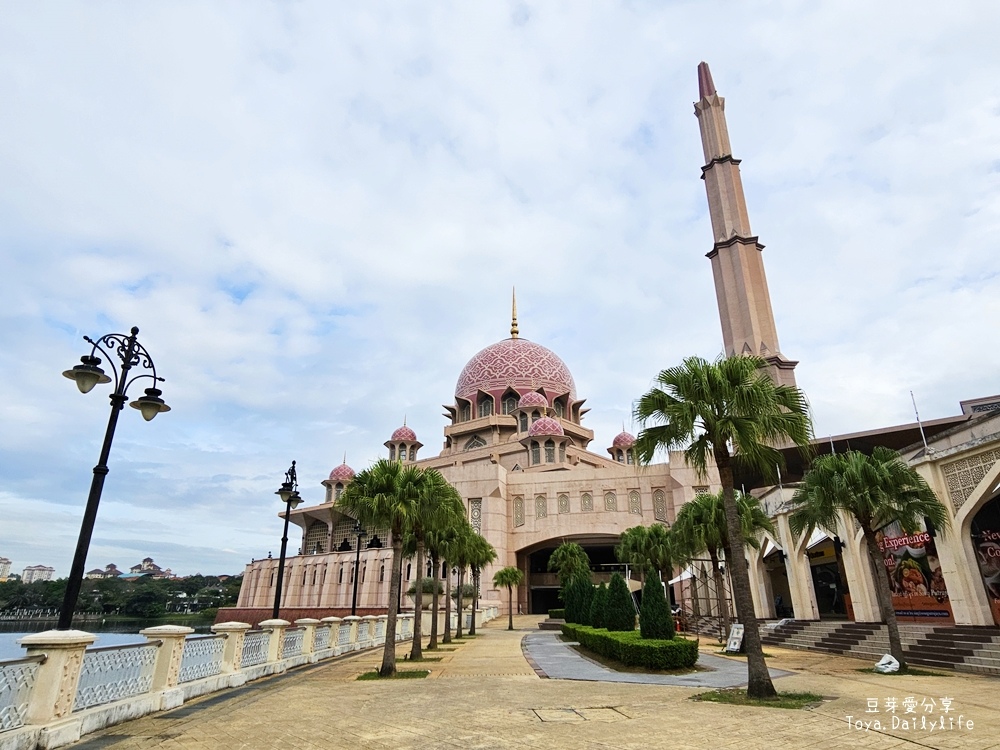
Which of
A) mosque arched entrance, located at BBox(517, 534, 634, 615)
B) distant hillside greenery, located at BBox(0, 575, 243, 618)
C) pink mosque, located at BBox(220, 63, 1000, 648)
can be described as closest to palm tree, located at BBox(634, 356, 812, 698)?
pink mosque, located at BBox(220, 63, 1000, 648)

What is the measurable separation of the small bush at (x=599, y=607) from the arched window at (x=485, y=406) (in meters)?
47.2

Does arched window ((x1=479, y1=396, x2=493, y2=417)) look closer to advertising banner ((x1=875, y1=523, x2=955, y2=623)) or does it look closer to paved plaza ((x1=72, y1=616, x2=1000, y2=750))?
advertising banner ((x1=875, y1=523, x2=955, y2=623))

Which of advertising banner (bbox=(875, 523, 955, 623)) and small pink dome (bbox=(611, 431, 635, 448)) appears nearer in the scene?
advertising banner (bbox=(875, 523, 955, 623))

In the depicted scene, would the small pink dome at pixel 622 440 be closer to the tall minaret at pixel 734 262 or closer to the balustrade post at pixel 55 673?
the tall minaret at pixel 734 262

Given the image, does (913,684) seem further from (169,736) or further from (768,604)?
(768,604)

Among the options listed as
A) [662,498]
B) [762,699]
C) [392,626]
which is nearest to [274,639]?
[392,626]

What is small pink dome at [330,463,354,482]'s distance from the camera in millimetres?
64312

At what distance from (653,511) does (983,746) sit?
42826 millimetres

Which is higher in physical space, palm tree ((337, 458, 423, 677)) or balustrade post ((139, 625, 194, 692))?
palm tree ((337, 458, 423, 677))

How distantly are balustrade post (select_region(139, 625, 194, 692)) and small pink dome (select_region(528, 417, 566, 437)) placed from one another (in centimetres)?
4788

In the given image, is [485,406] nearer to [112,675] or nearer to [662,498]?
[662,498]

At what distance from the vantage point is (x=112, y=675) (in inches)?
337

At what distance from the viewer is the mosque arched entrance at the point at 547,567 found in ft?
168

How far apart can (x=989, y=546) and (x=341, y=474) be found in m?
58.0
